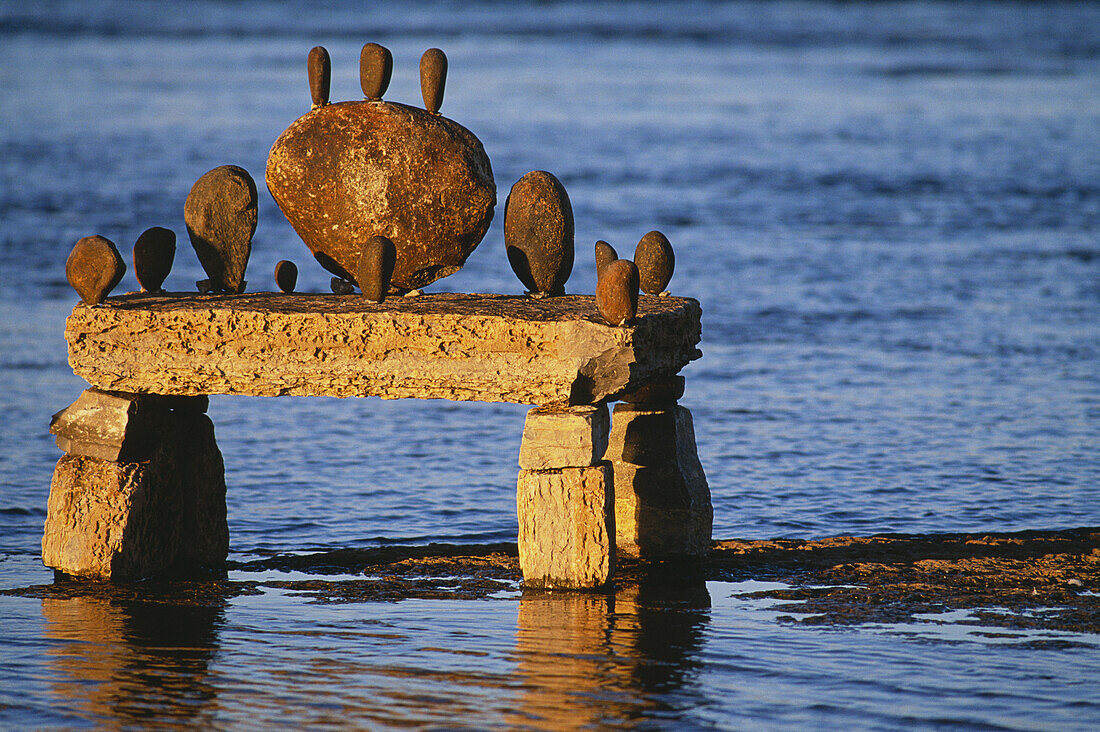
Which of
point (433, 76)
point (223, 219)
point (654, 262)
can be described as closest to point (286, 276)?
point (223, 219)

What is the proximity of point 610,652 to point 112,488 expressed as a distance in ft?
9.38

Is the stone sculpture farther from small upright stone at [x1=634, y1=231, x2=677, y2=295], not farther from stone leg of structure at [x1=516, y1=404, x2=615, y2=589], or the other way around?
stone leg of structure at [x1=516, y1=404, x2=615, y2=589]

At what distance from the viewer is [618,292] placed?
7.20 meters

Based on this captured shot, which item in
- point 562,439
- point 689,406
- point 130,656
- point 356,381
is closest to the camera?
point 130,656

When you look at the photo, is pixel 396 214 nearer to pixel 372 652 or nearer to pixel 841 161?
pixel 372 652

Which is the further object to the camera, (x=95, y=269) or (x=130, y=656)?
(x=95, y=269)

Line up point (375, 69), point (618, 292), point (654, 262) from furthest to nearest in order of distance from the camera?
point (654, 262) → point (375, 69) → point (618, 292)

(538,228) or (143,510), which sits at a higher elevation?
(538,228)

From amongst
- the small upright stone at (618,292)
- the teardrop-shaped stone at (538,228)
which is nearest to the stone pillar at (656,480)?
the teardrop-shaped stone at (538,228)

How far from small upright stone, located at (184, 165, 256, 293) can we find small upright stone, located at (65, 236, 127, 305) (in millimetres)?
449

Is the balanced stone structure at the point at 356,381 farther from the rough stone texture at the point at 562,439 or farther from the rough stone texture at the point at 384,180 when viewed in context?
the rough stone texture at the point at 384,180

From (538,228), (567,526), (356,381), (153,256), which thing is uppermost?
(538,228)

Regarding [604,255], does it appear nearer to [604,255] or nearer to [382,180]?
[604,255]

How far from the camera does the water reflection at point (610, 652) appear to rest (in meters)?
6.23
